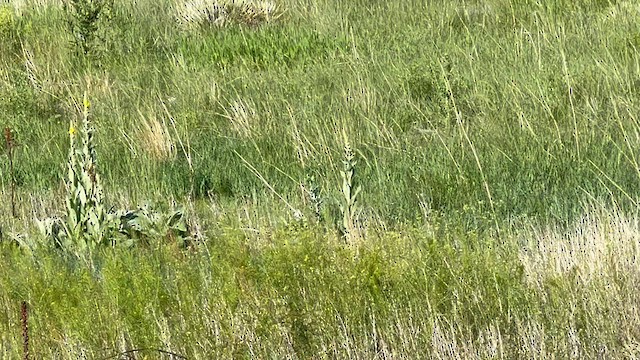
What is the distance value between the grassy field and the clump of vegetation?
0.04 m

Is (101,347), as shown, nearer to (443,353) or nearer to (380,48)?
(443,353)

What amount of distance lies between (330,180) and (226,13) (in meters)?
5.46

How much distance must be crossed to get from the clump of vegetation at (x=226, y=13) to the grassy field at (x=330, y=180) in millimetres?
36

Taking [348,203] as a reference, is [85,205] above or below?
above

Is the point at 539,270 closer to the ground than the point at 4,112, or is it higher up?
closer to the ground

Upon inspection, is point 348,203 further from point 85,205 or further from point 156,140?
point 156,140

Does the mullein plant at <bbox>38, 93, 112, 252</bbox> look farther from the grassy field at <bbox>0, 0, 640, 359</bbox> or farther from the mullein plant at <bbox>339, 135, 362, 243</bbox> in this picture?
the mullein plant at <bbox>339, 135, 362, 243</bbox>

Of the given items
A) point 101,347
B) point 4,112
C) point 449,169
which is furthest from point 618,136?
point 4,112

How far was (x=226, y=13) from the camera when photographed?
10898 mm

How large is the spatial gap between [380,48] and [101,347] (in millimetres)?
5733

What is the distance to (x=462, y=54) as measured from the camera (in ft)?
27.1

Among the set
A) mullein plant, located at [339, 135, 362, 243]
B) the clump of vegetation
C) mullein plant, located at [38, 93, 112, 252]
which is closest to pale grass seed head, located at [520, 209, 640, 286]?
mullein plant, located at [339, 135, 362, 243]

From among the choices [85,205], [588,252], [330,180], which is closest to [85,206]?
[85,205]

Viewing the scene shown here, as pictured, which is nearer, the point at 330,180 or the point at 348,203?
→ the point at 348,203
